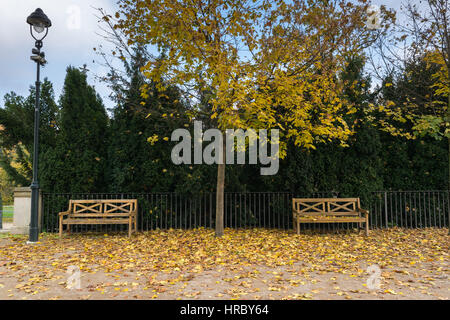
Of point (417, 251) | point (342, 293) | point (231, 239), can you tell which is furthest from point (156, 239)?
point (417, 251)

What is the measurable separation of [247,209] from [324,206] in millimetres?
Result: 2307

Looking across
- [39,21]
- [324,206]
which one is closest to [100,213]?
[39,21]

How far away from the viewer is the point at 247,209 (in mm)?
9617

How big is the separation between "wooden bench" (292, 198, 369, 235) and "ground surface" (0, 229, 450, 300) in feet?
1.49

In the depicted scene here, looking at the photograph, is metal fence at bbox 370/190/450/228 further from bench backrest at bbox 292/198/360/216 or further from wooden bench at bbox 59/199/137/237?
wooden bench at bbox 59/199/137/237

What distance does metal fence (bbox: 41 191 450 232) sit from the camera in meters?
9.20

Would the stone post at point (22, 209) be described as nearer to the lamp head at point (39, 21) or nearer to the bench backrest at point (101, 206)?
the bench backrest at point (101, 206)

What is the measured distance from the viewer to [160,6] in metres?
6.99

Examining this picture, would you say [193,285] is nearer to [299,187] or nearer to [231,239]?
[231,239]

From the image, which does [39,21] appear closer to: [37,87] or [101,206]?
[37,87]
